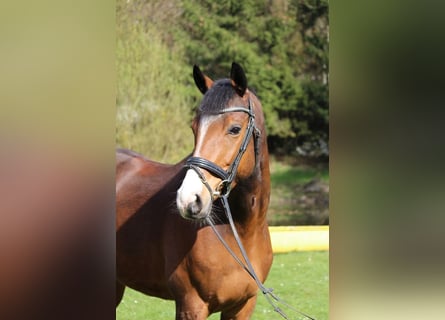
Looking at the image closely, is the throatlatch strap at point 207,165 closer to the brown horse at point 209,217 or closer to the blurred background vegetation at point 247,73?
the brown horse at point 209,217

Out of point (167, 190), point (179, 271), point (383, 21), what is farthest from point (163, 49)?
point (383, 21)

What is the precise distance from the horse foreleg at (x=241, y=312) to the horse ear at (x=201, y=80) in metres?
1.11

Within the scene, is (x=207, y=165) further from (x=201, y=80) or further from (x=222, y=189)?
(x=201, y=80)

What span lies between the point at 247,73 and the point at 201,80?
5.16m

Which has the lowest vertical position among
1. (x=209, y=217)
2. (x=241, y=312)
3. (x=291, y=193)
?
(x=291, y=193)

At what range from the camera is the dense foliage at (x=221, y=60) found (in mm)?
6867

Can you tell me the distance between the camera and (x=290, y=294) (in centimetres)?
503

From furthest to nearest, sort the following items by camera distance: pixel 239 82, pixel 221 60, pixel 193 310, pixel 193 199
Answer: pixel 221 60 → pixel 193 310 → pixel 239 82 → pixel 193 199

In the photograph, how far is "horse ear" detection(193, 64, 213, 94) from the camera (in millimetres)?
2682

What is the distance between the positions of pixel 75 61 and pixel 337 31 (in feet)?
2.77

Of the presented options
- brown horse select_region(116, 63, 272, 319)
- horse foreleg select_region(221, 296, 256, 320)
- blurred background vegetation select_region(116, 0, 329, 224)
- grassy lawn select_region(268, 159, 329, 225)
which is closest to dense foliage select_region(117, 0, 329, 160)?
blurred background vegetation select_region(116, 0, 329, 224)

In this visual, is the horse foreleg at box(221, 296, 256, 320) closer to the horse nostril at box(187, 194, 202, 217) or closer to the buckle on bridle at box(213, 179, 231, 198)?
the buckle on bridle at box(213, 179, 231, 198)

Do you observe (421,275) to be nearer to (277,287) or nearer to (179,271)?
(179,271)

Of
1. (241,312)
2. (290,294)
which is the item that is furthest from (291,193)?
(241,312)
